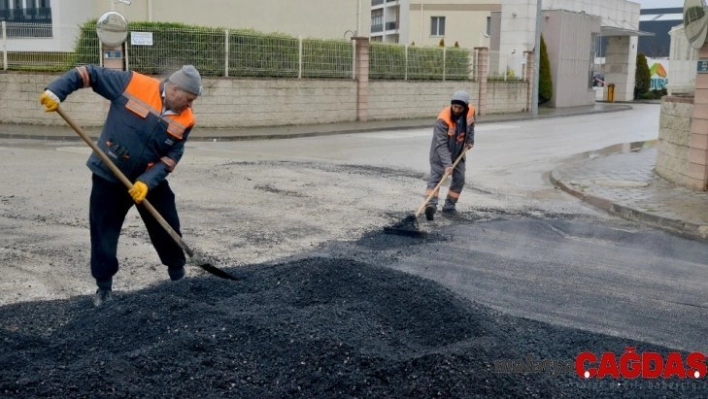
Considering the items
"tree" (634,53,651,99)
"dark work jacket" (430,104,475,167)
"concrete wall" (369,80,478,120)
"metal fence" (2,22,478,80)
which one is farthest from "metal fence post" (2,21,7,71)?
"tree" (634,53,651,99)

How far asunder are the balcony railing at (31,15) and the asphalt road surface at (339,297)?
19.1 m

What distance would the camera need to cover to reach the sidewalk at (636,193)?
9.66 meters

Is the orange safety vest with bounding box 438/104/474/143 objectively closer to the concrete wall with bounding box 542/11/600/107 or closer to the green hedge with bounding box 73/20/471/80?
the green hedge with bounding box 73/20/471/80

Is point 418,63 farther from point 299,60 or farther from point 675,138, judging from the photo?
point 675,138

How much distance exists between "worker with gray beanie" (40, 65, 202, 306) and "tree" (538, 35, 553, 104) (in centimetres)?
3383

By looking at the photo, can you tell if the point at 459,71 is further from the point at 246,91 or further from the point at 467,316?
the point at 467,316

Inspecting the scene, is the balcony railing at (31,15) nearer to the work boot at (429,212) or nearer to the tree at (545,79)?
the tree at (545,79)

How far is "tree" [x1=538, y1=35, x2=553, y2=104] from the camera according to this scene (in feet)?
123

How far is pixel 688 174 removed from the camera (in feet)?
39.5

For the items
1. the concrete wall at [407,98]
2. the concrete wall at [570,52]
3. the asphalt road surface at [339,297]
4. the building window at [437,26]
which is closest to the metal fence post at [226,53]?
the concrete wall at [407,98]

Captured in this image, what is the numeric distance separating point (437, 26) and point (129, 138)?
5268 centimetres

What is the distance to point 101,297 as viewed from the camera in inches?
219

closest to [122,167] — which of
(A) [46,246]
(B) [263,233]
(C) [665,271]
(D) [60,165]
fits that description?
(A) [46,246]

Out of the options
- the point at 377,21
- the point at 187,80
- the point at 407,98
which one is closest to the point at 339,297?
the point at 187,80
